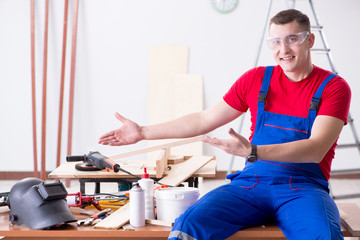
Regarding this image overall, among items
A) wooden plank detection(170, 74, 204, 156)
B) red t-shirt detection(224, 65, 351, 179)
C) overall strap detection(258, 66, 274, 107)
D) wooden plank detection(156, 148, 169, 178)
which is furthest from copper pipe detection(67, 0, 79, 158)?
overall strap detection(258, 66, 274, 107)

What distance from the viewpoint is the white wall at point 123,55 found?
6191 millimetres

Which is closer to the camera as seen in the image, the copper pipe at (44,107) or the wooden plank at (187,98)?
the copper pipe at (44,107)

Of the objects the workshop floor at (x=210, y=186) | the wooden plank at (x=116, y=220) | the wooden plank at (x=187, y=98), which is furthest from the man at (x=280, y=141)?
the wooden plank at (x=187, y=98)

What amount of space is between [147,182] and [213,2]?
14.9 feet

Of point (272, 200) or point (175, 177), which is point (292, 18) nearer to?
point (272, 200)

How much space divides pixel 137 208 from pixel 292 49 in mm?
1173

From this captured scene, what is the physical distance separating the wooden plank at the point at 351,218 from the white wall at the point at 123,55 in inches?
154

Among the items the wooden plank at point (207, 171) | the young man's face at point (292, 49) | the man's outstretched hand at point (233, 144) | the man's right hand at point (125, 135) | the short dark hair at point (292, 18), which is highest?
the short dark hair at point (292, 18)

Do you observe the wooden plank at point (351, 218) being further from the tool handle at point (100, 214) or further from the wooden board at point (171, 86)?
the wooden board at point (171, 86)

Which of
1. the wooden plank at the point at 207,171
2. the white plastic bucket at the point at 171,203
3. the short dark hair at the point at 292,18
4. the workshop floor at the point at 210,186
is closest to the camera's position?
the white plastic bucket at the point at 171,203

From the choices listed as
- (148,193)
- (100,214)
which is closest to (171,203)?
(148,193)

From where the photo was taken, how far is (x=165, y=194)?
204 centimetres

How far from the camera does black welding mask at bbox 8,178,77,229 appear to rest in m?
1.95

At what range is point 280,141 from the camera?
2340 mm
